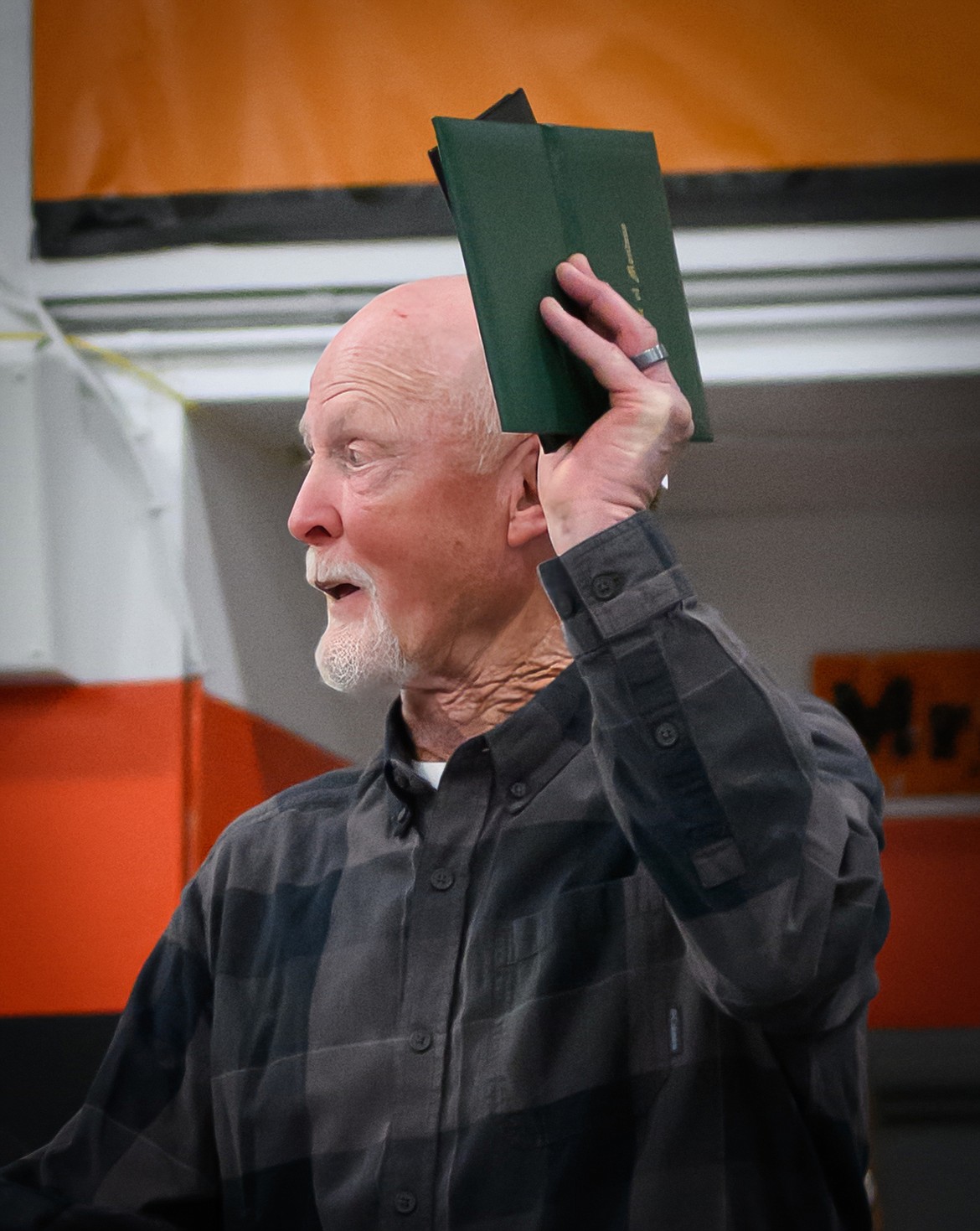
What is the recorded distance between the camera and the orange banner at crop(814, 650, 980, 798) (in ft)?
5.63

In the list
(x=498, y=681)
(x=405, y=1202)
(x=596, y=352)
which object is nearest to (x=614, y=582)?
(x=596, y=352)

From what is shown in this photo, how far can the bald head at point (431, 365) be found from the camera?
3.78 ft

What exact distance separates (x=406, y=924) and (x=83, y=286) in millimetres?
957

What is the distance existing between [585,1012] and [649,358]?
18.7 inches

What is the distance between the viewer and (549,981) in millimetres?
970

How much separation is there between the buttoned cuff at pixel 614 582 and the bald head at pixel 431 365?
37cm

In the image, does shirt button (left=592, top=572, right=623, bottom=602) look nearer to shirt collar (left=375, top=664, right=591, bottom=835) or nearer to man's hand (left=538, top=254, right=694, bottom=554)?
man's hand (left=538, top=254, right=694, bottom=554)

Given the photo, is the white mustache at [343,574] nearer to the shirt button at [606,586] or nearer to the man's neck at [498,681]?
the man's neck at [498,681]

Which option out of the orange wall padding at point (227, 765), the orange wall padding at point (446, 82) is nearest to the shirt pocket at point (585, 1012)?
the orange wall padding at point (227, 765)

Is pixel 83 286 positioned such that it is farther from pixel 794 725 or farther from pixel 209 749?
pixel 794 725

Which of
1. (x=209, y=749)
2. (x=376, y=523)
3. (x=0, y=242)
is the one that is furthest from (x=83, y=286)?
(x=376, y=523)

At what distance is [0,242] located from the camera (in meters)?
1.60

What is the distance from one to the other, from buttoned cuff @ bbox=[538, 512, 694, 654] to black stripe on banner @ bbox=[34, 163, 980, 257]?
85 cm

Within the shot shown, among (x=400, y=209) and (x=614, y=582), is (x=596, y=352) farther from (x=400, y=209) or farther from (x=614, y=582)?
(x=400, y=209)
